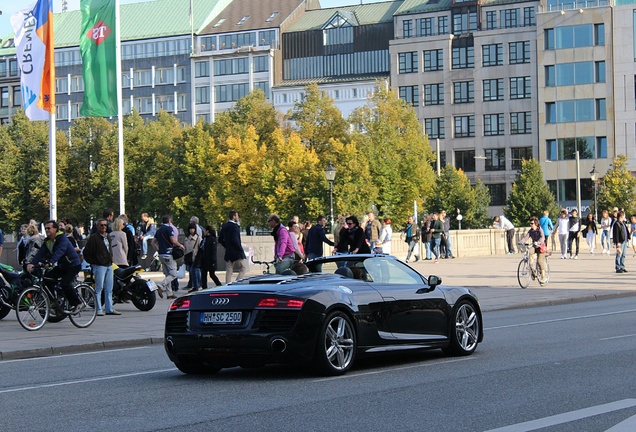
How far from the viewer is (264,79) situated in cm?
12231

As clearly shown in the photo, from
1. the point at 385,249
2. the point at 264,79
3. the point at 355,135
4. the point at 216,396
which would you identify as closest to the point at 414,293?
the point at 216,396

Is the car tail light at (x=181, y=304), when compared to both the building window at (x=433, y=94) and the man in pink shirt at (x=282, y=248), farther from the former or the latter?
the building window at (x=433, y=94)

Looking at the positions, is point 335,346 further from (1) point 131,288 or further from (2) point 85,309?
(1) point 131,288

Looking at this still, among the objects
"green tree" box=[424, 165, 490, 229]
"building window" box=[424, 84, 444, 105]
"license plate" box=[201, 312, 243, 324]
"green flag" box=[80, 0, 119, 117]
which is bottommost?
"license plate" box=[201, 312, 243, 324]

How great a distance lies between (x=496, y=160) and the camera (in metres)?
112

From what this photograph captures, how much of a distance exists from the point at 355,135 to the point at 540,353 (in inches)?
2775

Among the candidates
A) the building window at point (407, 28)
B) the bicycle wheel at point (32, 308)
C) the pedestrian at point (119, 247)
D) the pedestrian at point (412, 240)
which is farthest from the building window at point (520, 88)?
the bicycle wheel at point (32, 308)

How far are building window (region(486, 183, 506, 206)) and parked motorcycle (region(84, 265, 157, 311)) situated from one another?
8986 cm

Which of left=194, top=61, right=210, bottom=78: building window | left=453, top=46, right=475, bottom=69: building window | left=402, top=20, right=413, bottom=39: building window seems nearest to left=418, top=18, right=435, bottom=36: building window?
left=402, top=20, right=413, bottom=39: building window

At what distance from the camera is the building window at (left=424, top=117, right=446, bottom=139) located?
113688 mm

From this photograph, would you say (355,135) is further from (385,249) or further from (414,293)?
(414,293)

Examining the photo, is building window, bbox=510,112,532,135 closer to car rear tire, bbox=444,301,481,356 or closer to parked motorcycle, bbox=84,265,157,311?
parked motorcycle, bbox=84,265,157,311

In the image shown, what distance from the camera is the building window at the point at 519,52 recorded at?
358ft

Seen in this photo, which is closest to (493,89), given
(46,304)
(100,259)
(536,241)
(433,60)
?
(433,60)
